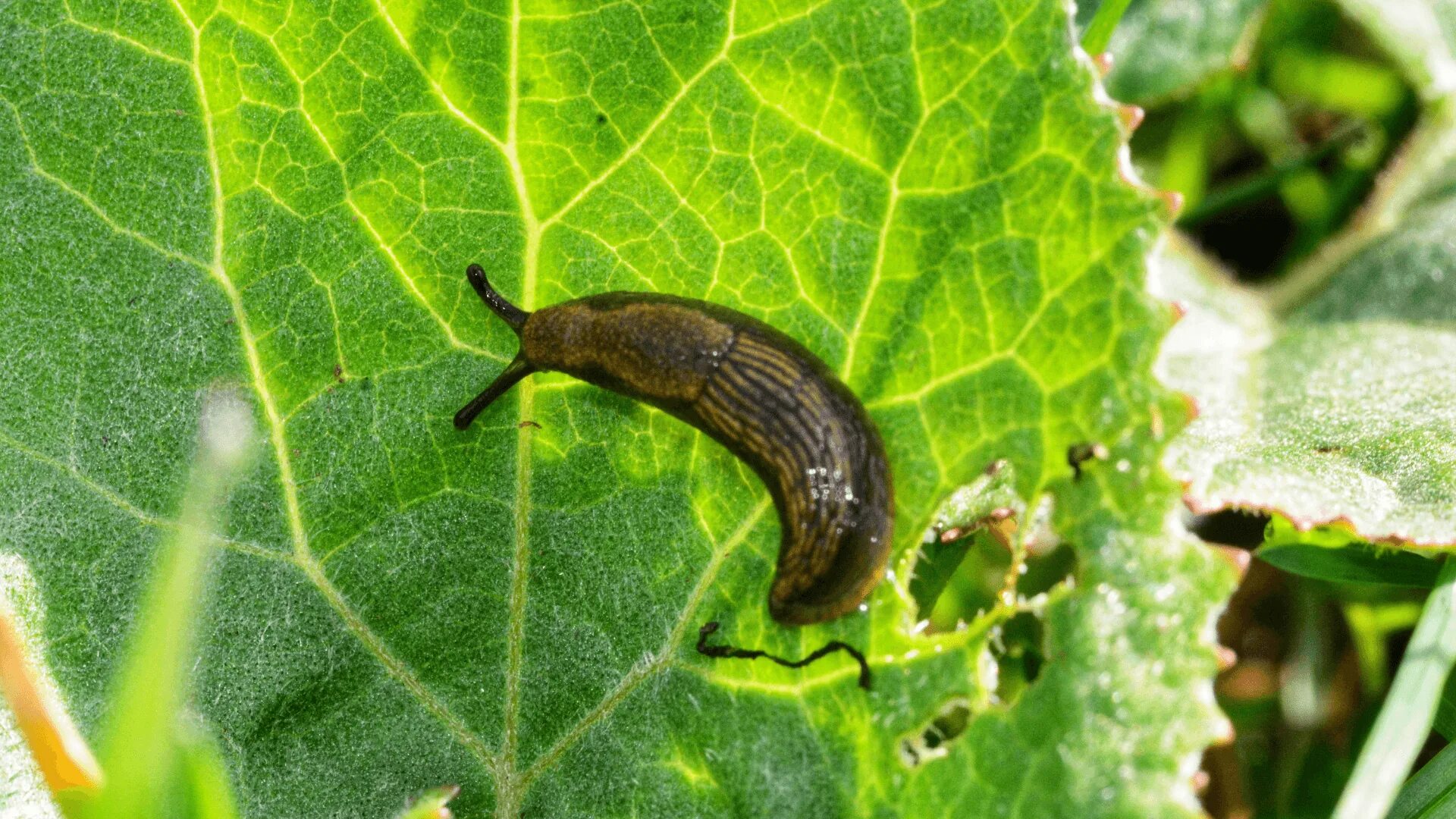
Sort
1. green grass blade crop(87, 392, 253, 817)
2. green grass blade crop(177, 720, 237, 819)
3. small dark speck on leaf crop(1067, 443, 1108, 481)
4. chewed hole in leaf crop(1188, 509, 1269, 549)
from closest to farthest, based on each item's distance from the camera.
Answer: green grass blade crop(87, 392, 253, 817), green grass blade crop(177, 720, 237, 819), small dark speck on leaf crop(1067, 443, 1108, 481), chewed hole in leaf crop(1188, 509, 1269, 549)

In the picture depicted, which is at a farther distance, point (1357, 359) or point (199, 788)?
point (1357, 359)

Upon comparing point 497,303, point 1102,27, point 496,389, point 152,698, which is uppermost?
point 1102,27

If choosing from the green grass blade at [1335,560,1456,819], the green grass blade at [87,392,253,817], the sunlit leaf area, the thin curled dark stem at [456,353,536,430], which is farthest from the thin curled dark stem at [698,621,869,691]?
the green grass blade at [87,392,253,817]

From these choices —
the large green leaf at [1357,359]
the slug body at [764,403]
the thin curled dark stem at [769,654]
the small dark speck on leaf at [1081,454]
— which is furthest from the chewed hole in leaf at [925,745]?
the large green leaf at [1357,359]

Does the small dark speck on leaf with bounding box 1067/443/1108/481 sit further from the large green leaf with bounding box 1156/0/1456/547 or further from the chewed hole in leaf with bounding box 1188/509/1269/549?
the chewed hole in leaf with bounding box 1188/509/1269/549

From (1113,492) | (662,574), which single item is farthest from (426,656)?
(1113,492)

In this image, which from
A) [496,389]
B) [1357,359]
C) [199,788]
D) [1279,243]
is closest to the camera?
[199,788]

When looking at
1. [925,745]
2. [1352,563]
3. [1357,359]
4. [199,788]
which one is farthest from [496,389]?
[1357,359]

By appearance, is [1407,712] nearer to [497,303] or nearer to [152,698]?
[497,303]
